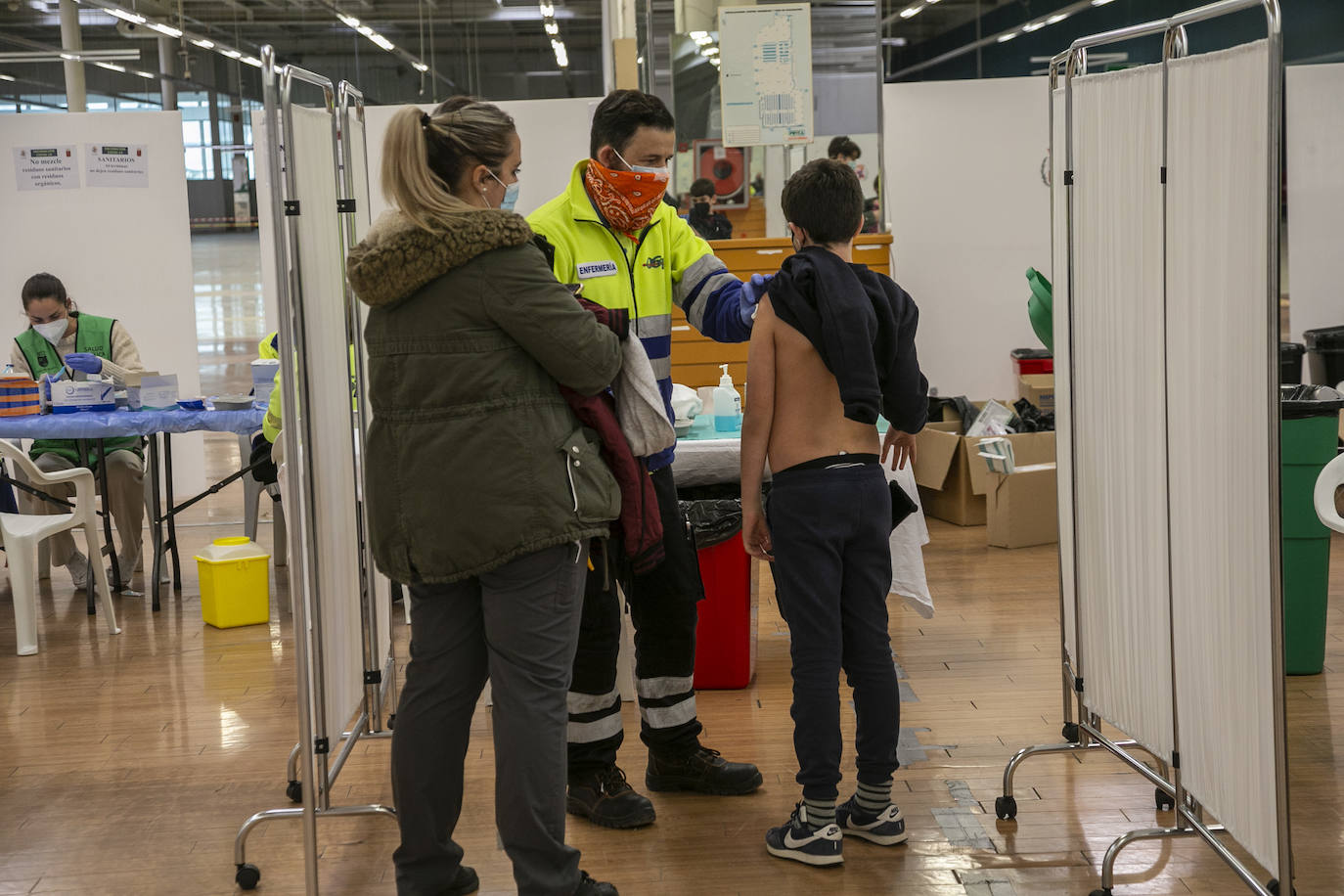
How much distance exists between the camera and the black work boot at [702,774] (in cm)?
300

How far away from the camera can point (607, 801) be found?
2844 millimetres

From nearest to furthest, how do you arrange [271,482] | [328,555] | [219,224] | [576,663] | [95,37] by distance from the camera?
[328,555], [576,663], [271,482], [95,37], [219,224]

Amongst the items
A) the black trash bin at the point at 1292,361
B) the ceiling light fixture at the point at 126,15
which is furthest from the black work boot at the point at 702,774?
the ceiling light fixture at the point at 126,15

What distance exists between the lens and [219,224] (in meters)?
11.2

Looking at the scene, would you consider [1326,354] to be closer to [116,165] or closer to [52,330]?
[52,330]

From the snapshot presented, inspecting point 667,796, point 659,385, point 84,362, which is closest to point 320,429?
point 659,385

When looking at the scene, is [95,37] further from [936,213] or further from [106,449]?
[936,213]

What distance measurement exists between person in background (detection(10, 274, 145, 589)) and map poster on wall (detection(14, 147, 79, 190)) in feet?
5.83

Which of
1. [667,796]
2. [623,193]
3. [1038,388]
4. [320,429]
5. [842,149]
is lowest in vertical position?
[667,796]

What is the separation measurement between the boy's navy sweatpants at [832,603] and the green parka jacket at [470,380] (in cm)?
59

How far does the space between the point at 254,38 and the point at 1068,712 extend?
9079mm

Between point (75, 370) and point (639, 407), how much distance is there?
4008 millimetres

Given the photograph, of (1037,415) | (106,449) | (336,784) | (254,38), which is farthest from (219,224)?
(336,784)

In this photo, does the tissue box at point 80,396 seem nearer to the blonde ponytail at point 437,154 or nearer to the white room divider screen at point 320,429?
the white room divider screen at point 320,429
